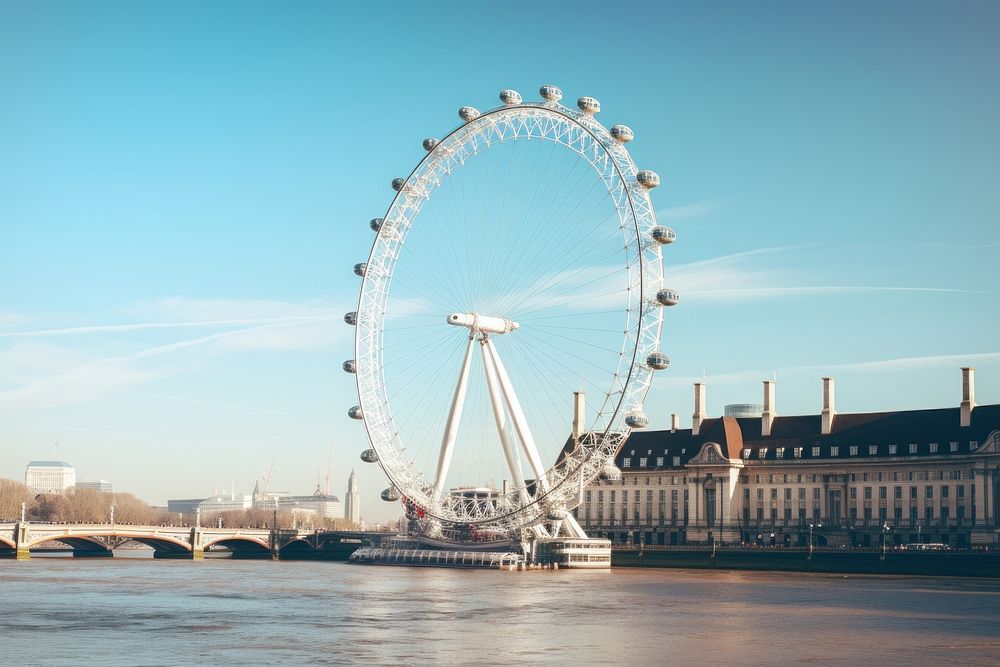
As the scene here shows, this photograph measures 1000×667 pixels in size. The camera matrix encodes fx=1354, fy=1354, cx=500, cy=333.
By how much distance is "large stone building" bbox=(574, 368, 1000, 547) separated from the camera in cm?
12038

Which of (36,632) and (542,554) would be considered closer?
(36,632)

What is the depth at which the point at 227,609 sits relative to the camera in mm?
56031

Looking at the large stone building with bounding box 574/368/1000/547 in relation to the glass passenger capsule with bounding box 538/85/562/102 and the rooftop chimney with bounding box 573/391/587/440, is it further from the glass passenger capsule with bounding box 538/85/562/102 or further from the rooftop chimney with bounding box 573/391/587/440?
the glass passenger capsule with bounding box 538/85/562/102

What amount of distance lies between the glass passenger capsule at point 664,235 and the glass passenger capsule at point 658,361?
7050mm

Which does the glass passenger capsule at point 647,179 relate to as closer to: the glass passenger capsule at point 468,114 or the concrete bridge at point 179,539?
the glass passenger capsule at point 468,114

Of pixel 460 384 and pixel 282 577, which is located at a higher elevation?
pixel 460 384

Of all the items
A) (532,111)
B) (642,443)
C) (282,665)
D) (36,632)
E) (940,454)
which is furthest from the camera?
(642,443)

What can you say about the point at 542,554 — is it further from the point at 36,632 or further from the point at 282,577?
the point at 36,632

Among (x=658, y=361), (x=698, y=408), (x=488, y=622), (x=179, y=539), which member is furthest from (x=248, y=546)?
(x=488, y=622)

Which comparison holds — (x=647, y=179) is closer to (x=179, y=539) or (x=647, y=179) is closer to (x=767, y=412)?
(x=767, y=412)

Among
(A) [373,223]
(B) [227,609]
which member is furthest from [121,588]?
(A) [373,223]

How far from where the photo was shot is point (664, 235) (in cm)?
8338

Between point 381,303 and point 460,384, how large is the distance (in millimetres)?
8270

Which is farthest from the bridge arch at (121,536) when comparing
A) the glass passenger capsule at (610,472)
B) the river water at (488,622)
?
the glass passenger capsule at (610,472)
